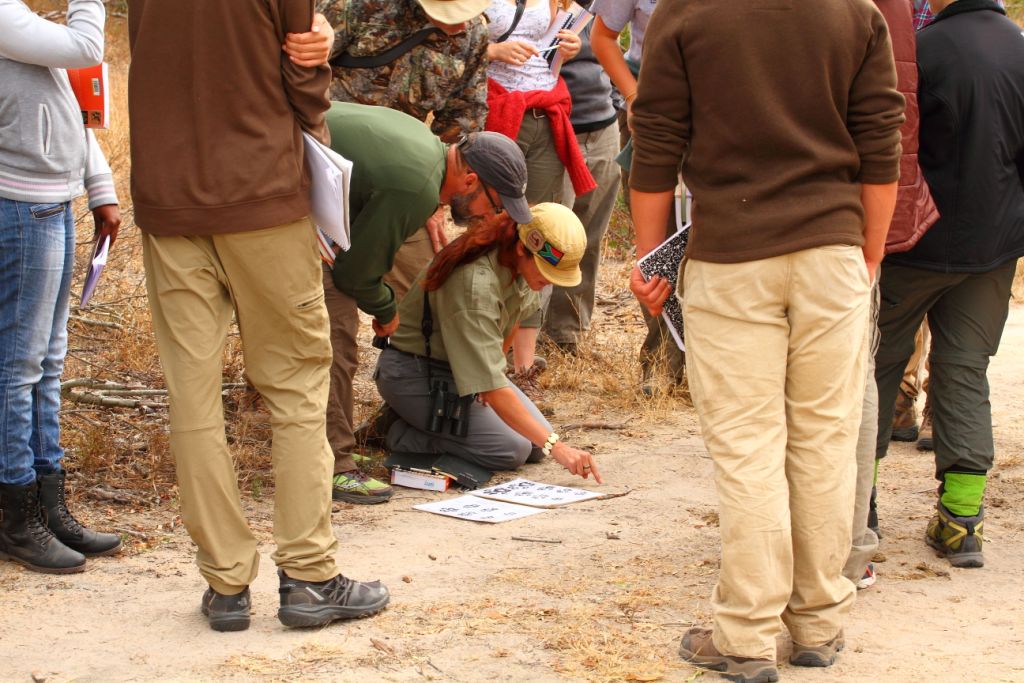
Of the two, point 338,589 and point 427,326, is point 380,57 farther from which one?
point 338,589

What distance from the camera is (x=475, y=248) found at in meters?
5.06

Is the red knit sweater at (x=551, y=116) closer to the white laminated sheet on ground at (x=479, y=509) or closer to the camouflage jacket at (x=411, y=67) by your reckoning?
the camouflage jacket at (x=411, y=67)

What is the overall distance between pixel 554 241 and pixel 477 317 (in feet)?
1.41

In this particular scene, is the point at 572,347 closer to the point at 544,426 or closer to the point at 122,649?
the point at 544,426

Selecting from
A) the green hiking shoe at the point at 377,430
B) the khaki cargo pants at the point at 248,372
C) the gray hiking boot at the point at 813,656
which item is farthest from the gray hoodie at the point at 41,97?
the gray hiking boot at the point at 813,656

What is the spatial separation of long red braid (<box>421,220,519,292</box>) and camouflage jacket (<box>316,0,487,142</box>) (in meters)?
0.80

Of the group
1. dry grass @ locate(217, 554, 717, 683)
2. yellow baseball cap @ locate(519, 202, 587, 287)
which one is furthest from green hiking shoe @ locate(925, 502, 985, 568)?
yellow baseball cap @ locate(519, 202, 587, 287)

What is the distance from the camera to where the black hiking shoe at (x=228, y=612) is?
3576 mm

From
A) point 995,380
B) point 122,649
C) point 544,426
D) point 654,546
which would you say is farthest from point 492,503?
point 995,380

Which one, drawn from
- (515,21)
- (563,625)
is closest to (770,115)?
(563,625)

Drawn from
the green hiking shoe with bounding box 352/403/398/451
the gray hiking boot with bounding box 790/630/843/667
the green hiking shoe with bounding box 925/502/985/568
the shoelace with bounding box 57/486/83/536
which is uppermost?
the gray hiking boot with bounding box 790/630/843/667

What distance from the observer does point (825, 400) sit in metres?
3.26

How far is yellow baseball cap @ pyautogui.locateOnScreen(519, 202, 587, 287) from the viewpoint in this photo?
4980 mm

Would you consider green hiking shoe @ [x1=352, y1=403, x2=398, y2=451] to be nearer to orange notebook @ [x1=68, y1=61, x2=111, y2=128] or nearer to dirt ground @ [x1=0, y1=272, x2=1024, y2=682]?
dirt ground @ [x1=0, y1=272, x2=1024, y2=682]
